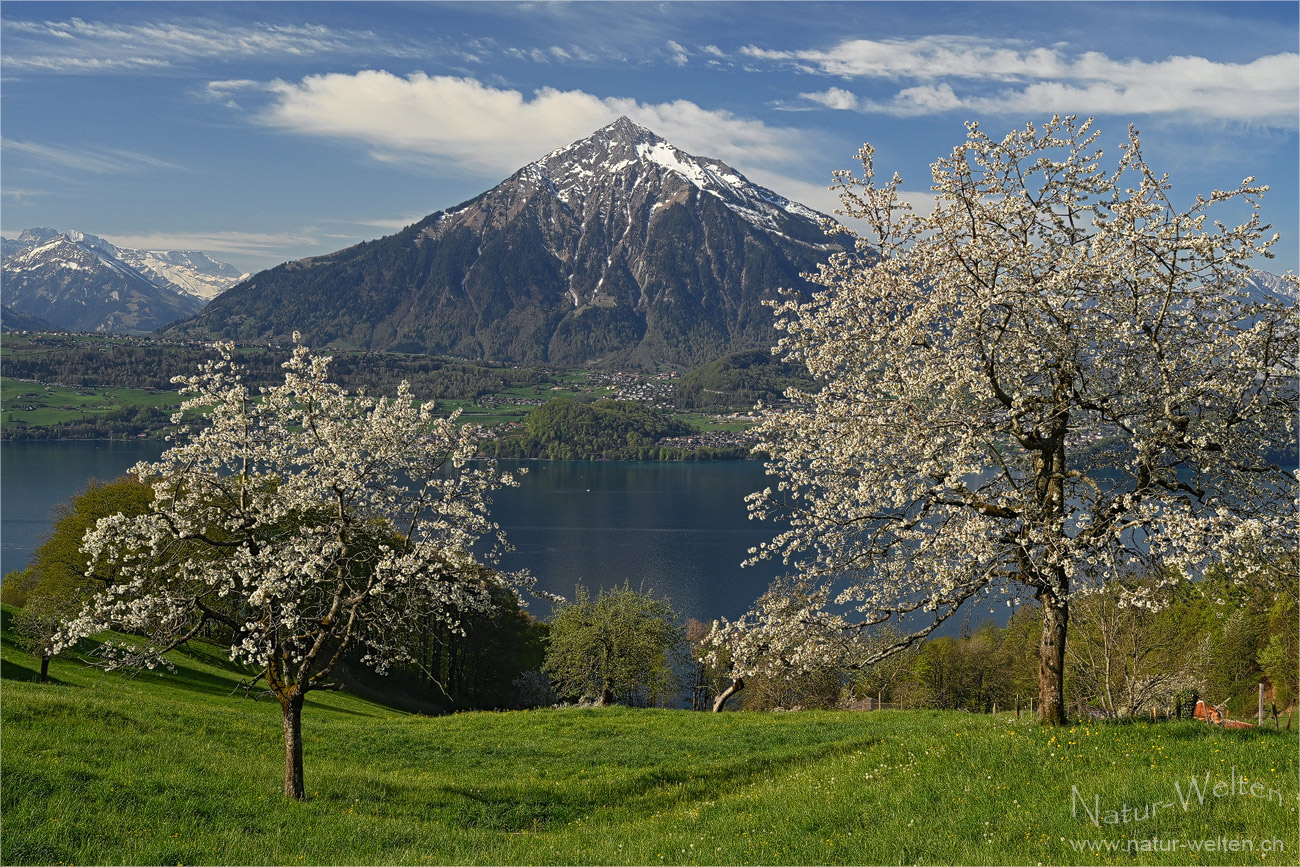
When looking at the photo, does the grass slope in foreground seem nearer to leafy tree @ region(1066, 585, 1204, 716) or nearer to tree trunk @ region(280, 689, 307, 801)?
tree trunk @ region(280, 689, 307, 801)

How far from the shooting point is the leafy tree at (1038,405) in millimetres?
12828

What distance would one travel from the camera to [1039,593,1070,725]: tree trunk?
14234mm

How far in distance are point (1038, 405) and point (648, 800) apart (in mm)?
10586

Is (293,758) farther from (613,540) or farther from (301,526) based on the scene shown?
(613,540)

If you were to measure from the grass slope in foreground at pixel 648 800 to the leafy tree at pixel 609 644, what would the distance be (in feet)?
109

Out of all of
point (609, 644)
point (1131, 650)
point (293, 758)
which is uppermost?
point (293, 758)

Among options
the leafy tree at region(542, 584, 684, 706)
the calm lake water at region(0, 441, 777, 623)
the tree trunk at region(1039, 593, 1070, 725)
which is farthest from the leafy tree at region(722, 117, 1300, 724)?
the calm lake water at region(0, 441, 777, 623)

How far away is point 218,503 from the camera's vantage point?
1597cm

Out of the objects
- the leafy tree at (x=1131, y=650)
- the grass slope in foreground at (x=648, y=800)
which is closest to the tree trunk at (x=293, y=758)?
the grass slope in foreground at (x=648, y=800)

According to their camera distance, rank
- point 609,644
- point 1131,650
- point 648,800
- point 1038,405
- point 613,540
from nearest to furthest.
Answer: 1. point 1038,405
2. point 648,800
3. point 1131,650
4. point 609,644
5. point 613,540

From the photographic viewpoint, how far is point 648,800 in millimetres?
16828

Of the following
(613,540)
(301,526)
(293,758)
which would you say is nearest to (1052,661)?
(293,758)

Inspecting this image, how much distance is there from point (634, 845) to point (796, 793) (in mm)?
2985

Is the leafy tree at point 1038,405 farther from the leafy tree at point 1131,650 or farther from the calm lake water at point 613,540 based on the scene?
the calm lake water at point 613,540
